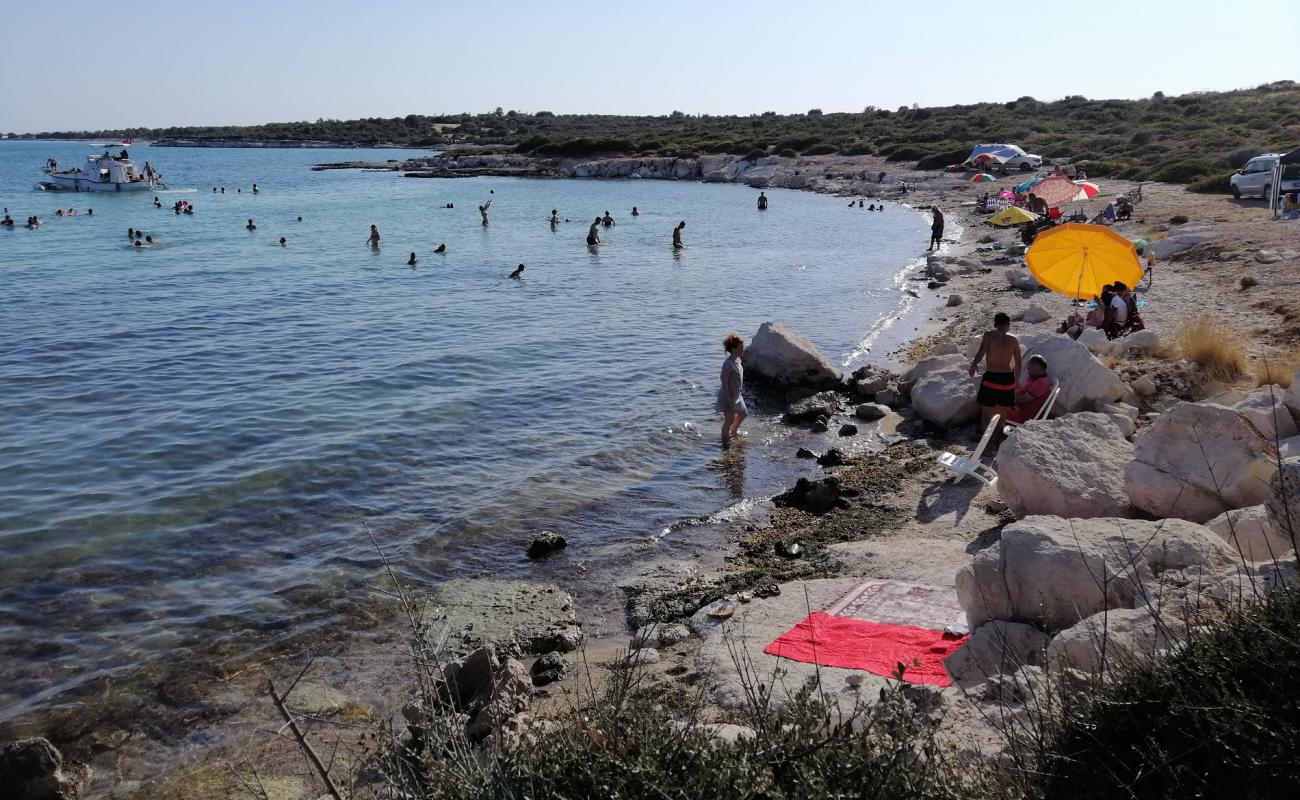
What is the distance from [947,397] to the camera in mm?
13281

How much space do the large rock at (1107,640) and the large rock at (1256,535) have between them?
1.48 metres

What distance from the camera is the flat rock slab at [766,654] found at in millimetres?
6211

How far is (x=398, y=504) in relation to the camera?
11438mm

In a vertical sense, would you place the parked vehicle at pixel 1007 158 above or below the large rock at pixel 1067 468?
above

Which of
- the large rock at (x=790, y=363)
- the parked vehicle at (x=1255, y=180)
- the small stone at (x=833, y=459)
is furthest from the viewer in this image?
the parked vehicle at (x=1255, y=180)

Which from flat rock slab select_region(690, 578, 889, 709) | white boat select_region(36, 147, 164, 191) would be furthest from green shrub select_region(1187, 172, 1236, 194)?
white boat select_region(36, 147, 164, 191)

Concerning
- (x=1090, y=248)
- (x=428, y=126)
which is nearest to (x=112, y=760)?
(x=1090, y=248)

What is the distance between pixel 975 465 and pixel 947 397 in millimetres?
2822

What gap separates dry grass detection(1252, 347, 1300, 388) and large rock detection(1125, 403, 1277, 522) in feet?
8.59

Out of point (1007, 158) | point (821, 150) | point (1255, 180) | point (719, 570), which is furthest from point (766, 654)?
point (821, 150)

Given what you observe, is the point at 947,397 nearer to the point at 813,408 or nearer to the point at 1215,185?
the point at 813,408

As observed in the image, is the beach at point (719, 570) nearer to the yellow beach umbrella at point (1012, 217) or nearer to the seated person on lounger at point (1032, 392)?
the seated person on lounger at point (1032, 392)

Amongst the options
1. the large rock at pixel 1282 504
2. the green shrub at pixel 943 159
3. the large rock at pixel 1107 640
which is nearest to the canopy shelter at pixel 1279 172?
the large rock at pixel 1282 504

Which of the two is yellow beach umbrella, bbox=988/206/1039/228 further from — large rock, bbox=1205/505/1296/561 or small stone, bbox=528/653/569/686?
small stone, bbox=528/653/569/686
